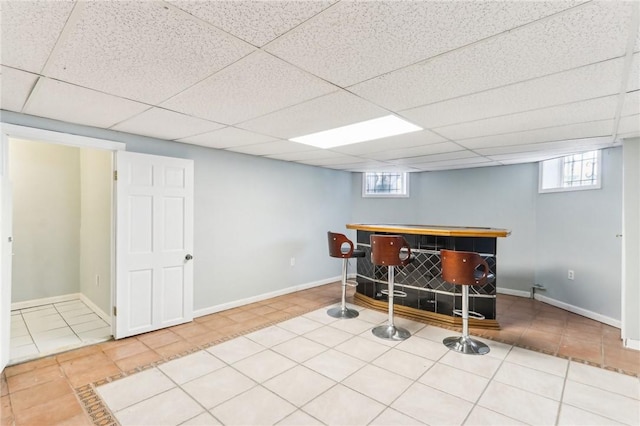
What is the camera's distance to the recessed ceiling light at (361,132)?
9.65ft

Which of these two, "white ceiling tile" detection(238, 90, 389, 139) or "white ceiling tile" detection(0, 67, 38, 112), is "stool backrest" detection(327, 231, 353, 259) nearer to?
"white ceiling tile" detection(238, 90, 389, 139)

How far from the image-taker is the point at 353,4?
1.24 m

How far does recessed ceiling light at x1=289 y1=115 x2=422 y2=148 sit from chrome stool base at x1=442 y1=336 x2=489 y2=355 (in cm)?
223

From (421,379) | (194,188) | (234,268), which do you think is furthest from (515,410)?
(194,188)

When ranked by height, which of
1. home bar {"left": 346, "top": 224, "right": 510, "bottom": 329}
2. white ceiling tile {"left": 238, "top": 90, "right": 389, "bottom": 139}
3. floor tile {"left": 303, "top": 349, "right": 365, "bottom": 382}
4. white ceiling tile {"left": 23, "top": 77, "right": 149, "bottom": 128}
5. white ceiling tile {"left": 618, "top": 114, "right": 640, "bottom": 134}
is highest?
white ceiling tile {"left": 23, "top": 77, "right": 149, "bottom": 128}

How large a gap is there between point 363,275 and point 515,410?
2.73m

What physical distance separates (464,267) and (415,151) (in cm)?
184

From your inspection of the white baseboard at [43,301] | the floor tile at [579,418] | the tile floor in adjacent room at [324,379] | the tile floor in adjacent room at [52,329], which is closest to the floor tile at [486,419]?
the tile floor in adjacent room at [324,379]

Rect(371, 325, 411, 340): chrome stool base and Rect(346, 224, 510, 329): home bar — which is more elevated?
Rect(346, 224, 510, 329): home bar

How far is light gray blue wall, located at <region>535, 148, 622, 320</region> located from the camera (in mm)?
4004

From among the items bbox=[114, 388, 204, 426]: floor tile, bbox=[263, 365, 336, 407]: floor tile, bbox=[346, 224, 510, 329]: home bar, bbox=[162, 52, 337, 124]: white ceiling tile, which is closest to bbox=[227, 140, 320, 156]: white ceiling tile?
bbox=[162, 52, 337, 124]: white ceiling tile

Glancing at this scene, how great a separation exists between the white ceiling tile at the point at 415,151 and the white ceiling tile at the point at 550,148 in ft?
1.62

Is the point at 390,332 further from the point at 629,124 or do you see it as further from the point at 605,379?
the point at 629,124

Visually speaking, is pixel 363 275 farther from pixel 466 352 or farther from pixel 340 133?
pixel 340 133
